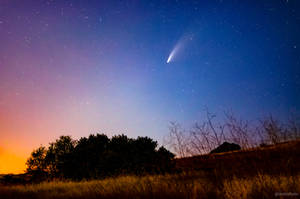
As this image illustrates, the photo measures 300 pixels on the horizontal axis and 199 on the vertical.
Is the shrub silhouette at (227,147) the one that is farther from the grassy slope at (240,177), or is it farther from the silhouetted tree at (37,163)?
the silhouetted tree at (37,163)

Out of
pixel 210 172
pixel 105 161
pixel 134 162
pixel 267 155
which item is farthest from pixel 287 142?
pixel 105 161

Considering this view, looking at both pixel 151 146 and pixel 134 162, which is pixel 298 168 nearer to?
pixel 134 162

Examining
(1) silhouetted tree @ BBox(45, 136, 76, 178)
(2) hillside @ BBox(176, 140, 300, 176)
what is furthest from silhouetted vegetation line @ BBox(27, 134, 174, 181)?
(2) hillside @ BBox(176, 140, 300, 176)

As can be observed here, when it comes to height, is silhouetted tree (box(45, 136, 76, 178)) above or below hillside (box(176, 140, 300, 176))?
above

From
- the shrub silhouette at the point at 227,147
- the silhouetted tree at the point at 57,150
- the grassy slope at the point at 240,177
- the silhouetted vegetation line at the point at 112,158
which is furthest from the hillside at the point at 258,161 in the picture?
the silhouetted tree at the point at 57,150

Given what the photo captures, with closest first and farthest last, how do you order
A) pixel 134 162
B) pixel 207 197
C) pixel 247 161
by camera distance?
1. pixel 207 197
2. pixel 247 161
3. pixel 134 162

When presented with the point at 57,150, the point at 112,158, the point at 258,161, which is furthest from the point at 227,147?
the point at 57,150

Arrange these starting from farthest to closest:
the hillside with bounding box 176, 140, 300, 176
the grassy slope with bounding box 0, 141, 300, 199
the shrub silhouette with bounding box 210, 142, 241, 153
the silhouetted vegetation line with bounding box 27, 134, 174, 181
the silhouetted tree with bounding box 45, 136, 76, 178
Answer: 1. the silhouetted tree with bounding box 45, 136, 76, 178
2. the silhouetted vegetation line with bounding box 27, 134, 174, 181
3. the shrub silhouette with bounding box 210, 142, 241, 153
4. the hillside with bounding box 176, 140, 300, 176
5. the grassy slope with bounding box 0, 141, 300, 199

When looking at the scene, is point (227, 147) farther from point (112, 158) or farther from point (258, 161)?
point (112, 158)

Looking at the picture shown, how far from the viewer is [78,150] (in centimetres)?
1689

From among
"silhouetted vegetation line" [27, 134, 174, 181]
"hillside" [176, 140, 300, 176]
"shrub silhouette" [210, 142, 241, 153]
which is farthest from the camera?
"silhouetted vegetation line" [27, 134, 174, 181]

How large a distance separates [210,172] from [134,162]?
8.59 meters

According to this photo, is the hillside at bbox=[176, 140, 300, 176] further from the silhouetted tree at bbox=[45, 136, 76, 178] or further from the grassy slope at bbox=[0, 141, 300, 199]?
the silhouetted tree at bbox=[45, 136, 76, 178]

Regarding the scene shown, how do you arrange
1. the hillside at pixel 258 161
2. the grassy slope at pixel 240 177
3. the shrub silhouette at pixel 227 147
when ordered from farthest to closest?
the shrub silhouette at pixel 227 147 < the hillside at pixel 258 161 < the grassy slope at pixel 240 177
